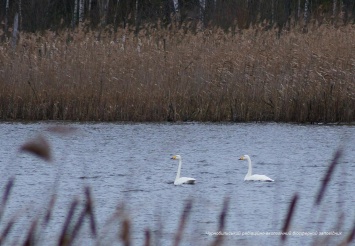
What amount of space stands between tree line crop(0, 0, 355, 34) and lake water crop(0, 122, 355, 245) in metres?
6.09

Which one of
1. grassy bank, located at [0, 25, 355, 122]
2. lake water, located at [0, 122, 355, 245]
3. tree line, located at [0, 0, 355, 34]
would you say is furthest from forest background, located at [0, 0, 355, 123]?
tree line, located at [0, 0, 355, 34]

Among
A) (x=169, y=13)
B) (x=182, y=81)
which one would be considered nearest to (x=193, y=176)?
(x=182, y=81)

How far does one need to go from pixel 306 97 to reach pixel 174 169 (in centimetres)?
417

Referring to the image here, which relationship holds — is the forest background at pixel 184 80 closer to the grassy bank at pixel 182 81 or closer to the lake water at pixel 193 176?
the grassy bank at pixel 182 81

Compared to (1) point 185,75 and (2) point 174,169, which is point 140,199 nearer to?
(2) point 174,169

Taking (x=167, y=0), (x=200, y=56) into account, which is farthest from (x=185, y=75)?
(x=167, y=0)

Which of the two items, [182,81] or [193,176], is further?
[182,81]

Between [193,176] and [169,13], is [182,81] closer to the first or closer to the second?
[193,176]

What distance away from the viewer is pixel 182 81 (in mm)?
15164

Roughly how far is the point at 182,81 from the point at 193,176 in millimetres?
4479

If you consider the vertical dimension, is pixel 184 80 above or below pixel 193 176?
above

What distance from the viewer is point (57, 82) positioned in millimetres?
15344

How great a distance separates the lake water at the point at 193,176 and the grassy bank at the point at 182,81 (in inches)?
11.3

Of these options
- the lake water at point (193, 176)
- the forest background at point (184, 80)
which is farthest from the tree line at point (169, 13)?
the lake water at point (193, 176)
